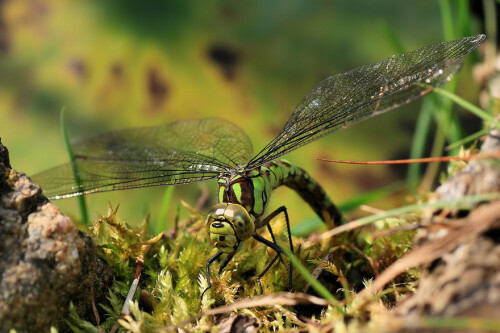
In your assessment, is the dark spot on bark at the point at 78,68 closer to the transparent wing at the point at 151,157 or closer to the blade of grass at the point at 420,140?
the transparent wing at the point at 151,157

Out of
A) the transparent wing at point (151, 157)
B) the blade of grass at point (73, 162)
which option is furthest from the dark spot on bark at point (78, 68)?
the blade of grass at point (73, 162)

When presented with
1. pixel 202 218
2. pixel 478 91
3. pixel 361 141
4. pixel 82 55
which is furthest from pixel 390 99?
pixel 82 55

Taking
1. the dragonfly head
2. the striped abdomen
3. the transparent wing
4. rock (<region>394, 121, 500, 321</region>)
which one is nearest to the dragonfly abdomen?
the striped abdomen

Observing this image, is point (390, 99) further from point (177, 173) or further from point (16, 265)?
point (16, 265)

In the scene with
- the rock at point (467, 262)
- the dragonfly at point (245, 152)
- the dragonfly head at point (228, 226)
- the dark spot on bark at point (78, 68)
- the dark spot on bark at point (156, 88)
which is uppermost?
the dark spot on bark at point (78, 68)

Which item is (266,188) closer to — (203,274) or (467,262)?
(203,274)

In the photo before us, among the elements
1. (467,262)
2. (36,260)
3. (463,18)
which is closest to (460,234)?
(467,262)

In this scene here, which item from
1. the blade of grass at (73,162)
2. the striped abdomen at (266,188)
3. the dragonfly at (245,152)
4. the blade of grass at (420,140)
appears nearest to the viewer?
the dragonfly at (245,152)
